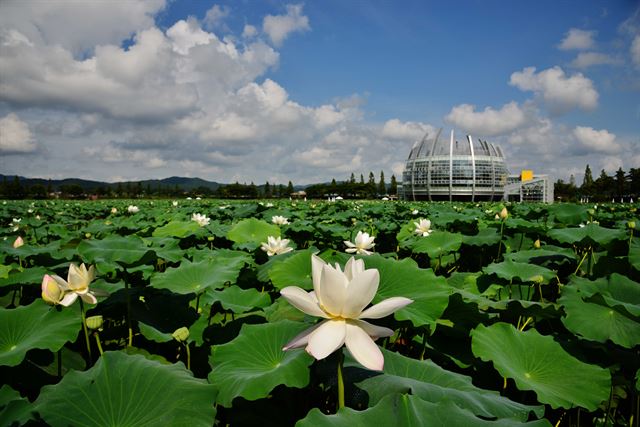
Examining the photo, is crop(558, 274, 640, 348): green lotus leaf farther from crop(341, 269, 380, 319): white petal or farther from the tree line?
the tree line

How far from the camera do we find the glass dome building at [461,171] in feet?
174

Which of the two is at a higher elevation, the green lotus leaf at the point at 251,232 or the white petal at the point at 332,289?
the white petal at the point at 332,289

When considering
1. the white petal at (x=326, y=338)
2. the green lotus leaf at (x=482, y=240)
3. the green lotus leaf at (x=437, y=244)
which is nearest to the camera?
the white petal at (x=326, y=338)

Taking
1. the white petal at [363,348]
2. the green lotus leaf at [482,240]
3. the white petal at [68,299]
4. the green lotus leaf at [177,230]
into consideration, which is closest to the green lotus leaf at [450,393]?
the white petal at [363,348]

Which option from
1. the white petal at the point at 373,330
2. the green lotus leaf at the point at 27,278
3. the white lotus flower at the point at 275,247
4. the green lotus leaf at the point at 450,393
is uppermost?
the white petal at the point at 373,330

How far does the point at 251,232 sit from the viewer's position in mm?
3951

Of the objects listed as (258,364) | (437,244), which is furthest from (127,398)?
(437,244)

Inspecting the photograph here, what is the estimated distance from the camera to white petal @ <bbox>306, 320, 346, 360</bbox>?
74 cm

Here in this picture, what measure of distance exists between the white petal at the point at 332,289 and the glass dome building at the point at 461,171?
182 feet

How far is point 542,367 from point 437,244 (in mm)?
1748

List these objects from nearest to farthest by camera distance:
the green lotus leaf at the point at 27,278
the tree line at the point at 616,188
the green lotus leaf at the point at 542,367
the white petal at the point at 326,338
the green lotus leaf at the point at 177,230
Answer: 1. the white petal at the point at 326,338
2. the green lotus leaf at the point at 542,367
3. the green lotus leaf at the point at 27,278
4. the green lotus leaf at the point at 177,230
5. the tree line at the point at 616,188

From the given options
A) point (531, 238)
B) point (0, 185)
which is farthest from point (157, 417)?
point (0, 185)

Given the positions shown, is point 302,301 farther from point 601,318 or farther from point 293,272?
point 601,318

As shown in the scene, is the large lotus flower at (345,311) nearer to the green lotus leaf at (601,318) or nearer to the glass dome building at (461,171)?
the green lotus leaf at (601,318)
